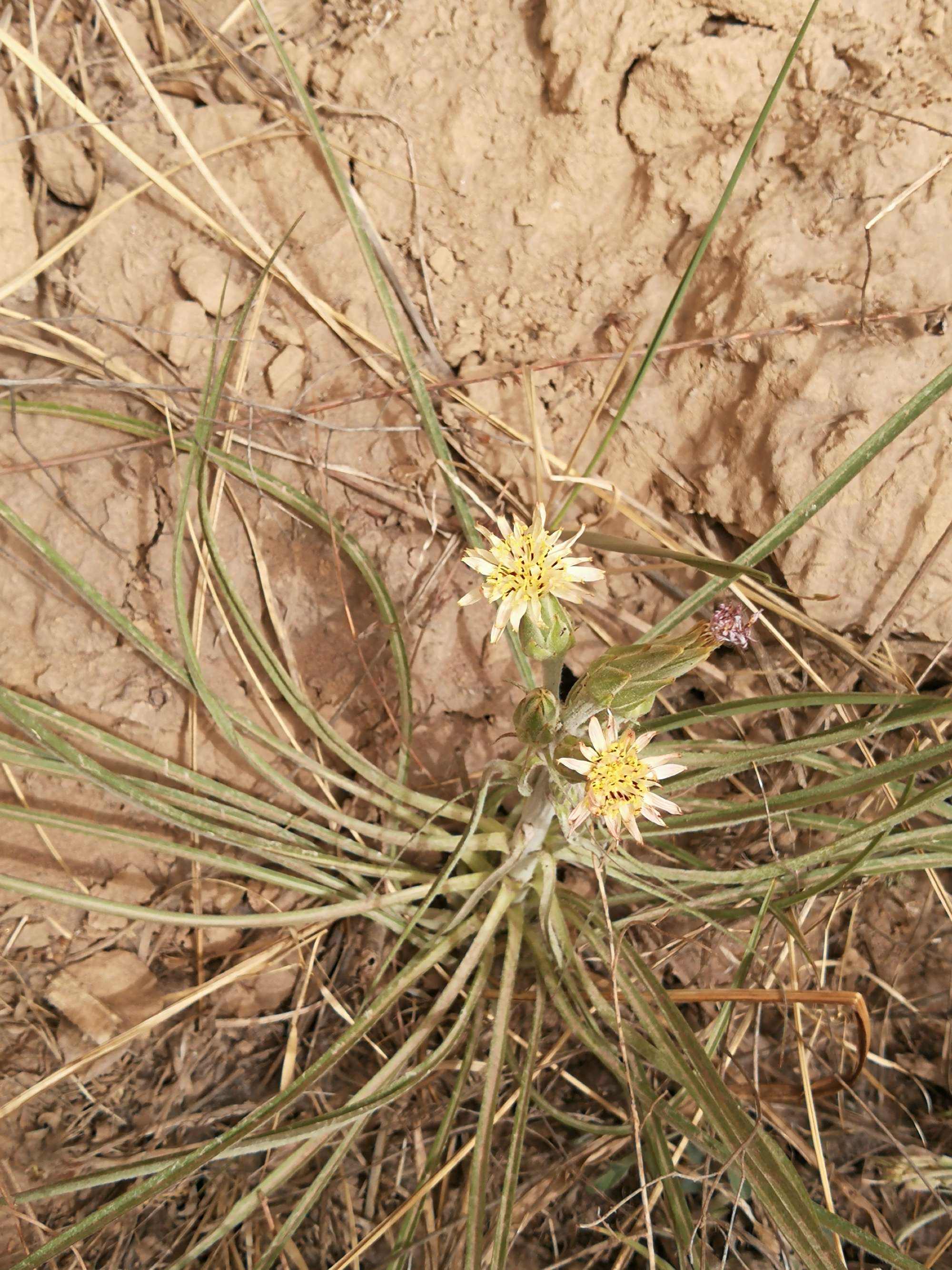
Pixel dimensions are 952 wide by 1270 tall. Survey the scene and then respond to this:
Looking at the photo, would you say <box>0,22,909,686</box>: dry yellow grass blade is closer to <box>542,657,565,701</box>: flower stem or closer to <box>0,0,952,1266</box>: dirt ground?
<box>0,0,952,1266</box>: dirt ground

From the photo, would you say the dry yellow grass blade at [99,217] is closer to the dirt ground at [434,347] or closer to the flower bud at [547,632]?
the dirt ground at [434,347]

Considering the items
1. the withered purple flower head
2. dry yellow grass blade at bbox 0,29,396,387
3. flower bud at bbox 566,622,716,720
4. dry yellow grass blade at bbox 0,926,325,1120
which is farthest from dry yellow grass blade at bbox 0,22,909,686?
dry yellow grass blade at bbox 0,926,325,1120

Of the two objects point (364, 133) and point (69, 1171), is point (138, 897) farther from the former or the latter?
point (364, 133)

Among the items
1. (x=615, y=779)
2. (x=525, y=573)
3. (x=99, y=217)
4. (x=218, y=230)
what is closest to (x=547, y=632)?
(x=525, y=573)

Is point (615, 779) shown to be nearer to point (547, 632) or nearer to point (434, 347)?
point (547, 632)

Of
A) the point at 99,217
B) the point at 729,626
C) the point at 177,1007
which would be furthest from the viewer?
the point at 99,217

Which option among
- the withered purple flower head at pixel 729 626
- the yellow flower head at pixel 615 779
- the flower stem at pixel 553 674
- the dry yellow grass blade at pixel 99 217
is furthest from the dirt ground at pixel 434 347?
the yellow flower head at pixel 615 779
